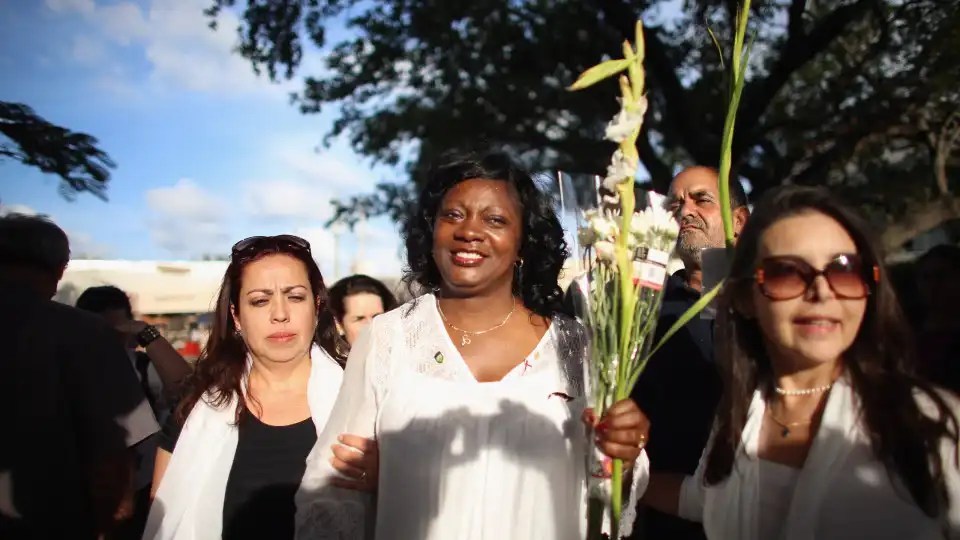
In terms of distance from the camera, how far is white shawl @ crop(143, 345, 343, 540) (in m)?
2.51

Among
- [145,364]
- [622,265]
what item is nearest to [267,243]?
[622,265]

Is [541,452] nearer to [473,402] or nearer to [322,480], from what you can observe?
[473,402]

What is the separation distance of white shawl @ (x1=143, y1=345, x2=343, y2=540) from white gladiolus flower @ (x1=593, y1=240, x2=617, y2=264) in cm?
135

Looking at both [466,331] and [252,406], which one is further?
[252,406]

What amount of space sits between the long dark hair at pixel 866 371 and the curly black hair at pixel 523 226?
0.65m

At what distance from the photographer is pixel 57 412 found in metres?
2.70

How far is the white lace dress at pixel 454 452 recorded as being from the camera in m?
2.12

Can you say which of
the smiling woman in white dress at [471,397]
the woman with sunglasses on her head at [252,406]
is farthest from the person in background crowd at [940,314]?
the woman with sunglasses on her head at [252,406]

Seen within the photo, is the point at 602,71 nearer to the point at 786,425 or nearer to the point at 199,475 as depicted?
the point at 786,425

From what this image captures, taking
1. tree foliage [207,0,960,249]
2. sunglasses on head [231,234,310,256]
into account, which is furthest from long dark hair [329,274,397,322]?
tree foliage [207,0,960,249]

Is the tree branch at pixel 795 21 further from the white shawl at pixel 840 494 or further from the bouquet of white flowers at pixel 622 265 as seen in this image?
the white shawl at pixel 840 494

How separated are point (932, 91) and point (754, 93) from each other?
2403 millimetres

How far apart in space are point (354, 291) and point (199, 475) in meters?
2.17

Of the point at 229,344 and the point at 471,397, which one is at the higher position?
the point at 229,344
